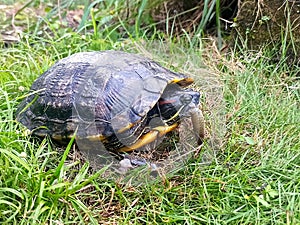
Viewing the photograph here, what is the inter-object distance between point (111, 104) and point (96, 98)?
0.08 m

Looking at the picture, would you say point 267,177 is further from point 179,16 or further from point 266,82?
point 179,16

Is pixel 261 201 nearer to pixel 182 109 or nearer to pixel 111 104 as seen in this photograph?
pixel 182 109

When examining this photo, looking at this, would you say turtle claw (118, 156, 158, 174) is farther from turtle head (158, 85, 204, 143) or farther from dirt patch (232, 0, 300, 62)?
dirt patch (232, 0, 300, 62)

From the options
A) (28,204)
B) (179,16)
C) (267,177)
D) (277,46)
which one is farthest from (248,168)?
(179,16)

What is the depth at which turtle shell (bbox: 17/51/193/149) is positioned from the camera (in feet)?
6.50

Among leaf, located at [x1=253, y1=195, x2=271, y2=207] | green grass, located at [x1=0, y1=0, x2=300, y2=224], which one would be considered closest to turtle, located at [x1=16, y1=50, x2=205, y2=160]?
green grass, located at [x1=0, y1=0, x2=300, y2=224]

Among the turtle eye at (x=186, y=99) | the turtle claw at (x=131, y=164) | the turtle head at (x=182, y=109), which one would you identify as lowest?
the turtle claw at (x=131, y=164)

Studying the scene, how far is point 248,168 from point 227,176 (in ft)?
0.46

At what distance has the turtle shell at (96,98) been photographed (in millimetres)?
1980

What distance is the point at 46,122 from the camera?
2.14 m

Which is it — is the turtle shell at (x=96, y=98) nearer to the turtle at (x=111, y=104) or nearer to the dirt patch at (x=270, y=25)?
the turtle at (x=111, y=104)

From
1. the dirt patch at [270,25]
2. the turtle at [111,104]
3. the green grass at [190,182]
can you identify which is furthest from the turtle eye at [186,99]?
the dirt patch at [270,25]

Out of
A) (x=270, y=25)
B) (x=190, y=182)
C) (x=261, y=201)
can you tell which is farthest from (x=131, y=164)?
(x=270, y=25)

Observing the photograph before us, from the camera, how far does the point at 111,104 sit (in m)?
2.01
